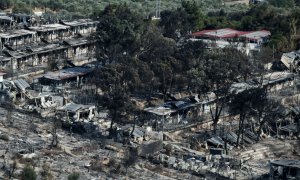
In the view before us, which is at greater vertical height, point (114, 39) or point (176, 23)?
point (114, 39)

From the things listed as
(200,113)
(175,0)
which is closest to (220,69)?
(200,113)

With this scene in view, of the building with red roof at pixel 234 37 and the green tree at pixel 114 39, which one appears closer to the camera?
the green tree at pixel 114 39

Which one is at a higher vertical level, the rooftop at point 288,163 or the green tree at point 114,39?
the green tree at point 114,39

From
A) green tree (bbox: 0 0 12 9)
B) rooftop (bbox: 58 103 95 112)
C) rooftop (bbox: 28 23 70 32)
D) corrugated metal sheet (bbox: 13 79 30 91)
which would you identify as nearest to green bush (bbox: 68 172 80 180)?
rooftop (bbox: 58 103 95 112)

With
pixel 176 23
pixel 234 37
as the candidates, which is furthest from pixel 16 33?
pixel 234 37

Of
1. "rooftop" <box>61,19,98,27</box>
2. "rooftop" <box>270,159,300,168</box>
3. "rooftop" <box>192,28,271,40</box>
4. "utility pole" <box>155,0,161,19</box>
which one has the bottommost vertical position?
"rooftop" <box>270,159,300,168</box>

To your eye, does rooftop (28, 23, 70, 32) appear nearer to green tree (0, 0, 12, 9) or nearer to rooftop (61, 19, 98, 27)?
rooftop (61, 19, 98, 27)

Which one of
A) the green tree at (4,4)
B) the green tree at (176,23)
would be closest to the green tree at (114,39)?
the green tree at (176,23)

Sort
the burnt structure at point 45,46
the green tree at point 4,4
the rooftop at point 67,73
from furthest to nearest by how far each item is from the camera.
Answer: the green tree at point 4,4
the burnt structure at point 45,46
the rooftop at point 67,73

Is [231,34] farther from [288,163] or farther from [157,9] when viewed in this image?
[288,163]

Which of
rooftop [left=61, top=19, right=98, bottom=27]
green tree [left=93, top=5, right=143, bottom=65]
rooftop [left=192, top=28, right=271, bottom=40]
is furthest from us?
rooftop [left=192, top=28, right=271, bottom=40]

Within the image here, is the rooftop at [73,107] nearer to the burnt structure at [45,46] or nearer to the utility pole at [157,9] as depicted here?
the burnt structure at [45,46]
